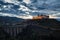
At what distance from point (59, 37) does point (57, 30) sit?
30 centimetres

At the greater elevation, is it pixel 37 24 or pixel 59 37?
pixel 37 24

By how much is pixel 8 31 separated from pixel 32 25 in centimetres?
109

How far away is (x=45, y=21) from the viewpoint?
814 cm

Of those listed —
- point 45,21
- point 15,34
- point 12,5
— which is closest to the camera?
point 15,34

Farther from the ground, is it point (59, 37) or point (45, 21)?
point (45, 21)

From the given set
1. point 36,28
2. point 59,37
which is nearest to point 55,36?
point 59,37

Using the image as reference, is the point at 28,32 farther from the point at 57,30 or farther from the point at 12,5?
the point at 12,5

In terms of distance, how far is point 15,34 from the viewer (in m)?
7.06

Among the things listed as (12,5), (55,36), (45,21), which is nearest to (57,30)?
(55,36)

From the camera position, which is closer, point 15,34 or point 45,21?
point 15,34

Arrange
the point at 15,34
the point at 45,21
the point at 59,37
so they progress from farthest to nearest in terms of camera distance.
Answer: the point at 45,21 < the point at 15,34 < the point at 59,37

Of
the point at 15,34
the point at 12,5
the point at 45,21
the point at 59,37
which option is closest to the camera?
the point at 59,37

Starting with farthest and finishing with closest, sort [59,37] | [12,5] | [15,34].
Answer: [12,5] → [15,34] → [59,37]

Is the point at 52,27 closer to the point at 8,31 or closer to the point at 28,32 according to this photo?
the point at 28,32
